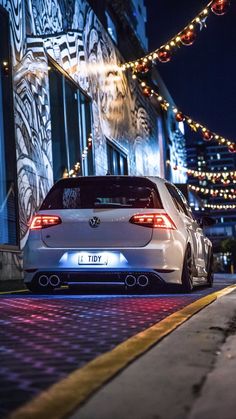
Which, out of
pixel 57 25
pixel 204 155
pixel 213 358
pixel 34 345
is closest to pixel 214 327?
pixel 213 358

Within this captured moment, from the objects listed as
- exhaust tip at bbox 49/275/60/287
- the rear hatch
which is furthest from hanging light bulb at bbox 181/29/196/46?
exhaust tip at bbox 49/275/60/287

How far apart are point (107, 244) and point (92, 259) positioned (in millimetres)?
263

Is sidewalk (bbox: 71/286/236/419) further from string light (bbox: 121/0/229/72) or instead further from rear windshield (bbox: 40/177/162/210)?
string light (bbox: 121/0/229/72)

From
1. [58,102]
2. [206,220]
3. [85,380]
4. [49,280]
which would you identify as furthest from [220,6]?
[85,380]

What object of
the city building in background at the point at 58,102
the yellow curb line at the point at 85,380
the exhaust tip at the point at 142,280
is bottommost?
the yellow curb line at the point at 85,380

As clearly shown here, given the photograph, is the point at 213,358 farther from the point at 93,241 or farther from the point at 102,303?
the point at 93,241

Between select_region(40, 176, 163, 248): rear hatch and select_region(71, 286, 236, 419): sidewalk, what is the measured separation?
124 inches

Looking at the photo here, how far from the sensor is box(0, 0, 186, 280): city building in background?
1227 cm

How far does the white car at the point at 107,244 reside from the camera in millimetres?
7918

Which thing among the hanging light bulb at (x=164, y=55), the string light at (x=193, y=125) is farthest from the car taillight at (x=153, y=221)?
the string light at (x=193, y=125)

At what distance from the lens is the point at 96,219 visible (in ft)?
26.2

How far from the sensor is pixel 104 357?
3836 millimetres

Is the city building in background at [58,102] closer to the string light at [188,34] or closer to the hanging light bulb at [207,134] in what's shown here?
the string light at [188,34]

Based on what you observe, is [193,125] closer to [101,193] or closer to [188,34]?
[188,34]
